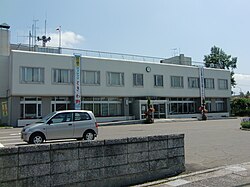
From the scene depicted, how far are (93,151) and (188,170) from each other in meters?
3.14

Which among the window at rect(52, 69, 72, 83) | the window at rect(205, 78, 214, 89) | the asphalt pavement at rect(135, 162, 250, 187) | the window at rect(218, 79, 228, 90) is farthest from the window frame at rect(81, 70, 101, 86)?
the asphalt pavement at rect(135, 162, 250, 187)

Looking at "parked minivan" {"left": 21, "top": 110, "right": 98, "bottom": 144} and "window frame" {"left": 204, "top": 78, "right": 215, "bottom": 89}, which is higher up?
"window frame" {"left": 204, "top": 78, "right": 215, "bottom": 89}

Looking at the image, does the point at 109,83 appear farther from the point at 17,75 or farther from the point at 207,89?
the point at 207,89

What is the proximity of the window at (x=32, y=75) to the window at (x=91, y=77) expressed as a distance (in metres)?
5.10

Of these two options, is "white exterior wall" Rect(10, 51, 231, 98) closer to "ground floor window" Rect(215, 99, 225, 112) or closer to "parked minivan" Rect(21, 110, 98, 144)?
"ground floor window" Rect(215, 99, 225, 112)

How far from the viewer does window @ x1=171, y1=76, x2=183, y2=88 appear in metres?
41.3

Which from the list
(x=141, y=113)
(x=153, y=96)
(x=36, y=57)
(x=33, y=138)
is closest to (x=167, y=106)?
(x=153, y=96)

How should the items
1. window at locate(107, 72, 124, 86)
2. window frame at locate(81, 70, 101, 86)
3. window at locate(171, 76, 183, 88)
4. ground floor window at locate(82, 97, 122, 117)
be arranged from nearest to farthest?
window frame at locate(81, 70, 101, 86)
ground floor window at locate(82, 97, 122, 117)
window at locate(107, 72, 124, 86)
window at locate(171, 76, 183, 88)

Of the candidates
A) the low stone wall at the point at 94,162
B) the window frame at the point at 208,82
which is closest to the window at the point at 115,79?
the window frame at the point at 208,82

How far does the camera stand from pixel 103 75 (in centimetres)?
3466

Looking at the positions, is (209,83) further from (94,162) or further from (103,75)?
(94,162)

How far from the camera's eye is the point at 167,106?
4025cm

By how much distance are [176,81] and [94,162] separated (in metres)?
37.1

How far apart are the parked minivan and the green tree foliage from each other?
43.4m
